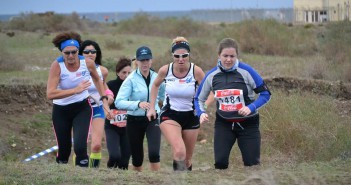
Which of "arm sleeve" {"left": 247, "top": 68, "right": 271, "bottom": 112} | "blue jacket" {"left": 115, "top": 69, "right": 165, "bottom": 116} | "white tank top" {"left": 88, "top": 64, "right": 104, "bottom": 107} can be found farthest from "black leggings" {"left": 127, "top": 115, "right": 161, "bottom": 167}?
"arm sleeve" {"left": 247, "top": 68, "right": 271, "bottom": 112}

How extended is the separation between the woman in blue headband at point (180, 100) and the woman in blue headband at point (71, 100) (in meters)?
1.02

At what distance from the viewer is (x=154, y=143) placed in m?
10.3

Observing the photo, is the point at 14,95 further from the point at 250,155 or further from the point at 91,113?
the point at 250,155

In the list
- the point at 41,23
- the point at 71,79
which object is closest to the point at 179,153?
the point at 71,79

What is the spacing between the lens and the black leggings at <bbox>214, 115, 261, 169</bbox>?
891cm

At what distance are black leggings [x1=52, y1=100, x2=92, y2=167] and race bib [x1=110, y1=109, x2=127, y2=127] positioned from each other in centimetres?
130

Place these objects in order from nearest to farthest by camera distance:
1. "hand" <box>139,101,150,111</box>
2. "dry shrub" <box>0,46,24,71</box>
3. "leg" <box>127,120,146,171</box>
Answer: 1. "hand" <box>139,101,150,111</box>
2. "leg" <box>127,120,146,171</box>
3. "dry shrub" <box>0,46,24,71</box>

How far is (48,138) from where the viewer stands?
16.5 metres

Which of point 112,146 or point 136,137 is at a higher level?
point 136,137

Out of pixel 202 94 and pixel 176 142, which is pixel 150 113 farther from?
pixel 202 94

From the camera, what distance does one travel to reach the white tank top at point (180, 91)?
9539mm

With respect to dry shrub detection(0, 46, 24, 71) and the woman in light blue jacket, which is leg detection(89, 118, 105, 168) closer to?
the woman in light blue jacket

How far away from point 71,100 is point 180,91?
1442mm

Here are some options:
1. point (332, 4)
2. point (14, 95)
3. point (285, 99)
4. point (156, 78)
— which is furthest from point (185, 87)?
point (332, 4)
